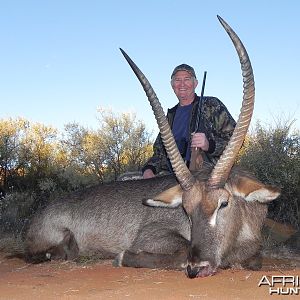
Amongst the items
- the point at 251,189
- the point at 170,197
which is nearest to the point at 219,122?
the point at 170,197

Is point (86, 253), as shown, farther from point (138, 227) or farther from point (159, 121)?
point (159, 121)

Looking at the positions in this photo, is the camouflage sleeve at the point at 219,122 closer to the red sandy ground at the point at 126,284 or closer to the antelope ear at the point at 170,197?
the antelope ear at the point at 170,197

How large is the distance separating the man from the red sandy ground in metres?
2.27

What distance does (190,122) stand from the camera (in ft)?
27.7

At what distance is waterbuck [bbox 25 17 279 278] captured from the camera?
5.44 m

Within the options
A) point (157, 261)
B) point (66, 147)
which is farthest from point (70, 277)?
point (66, 147)

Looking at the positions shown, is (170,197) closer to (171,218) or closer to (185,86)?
(171,218)

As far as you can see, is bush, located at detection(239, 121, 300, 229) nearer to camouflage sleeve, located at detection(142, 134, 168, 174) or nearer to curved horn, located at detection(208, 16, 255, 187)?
camouflage sleeve, located at detection(142, 134, 168, 174)

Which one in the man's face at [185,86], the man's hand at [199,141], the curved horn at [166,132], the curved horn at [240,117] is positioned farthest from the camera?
the man's face at [185,86]

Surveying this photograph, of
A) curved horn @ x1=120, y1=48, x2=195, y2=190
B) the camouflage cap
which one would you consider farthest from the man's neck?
curved horn @ x1=120, y1=48, x2=195, y2=190

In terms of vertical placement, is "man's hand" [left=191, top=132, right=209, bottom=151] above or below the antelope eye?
above

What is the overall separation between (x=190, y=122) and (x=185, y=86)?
618 millimetres

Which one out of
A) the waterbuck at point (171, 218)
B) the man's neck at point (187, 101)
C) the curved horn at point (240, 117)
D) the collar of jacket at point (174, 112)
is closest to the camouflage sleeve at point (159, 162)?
the collar of jacket at point (174, 112)

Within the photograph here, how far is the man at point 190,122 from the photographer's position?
8.07 m
